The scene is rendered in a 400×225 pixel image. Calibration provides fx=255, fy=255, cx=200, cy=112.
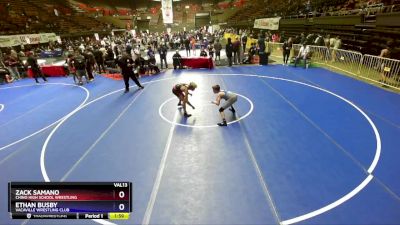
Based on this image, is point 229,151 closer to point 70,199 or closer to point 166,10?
point 70,199

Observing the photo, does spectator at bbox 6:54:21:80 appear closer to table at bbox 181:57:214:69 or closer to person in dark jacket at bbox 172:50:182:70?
person in dark jacket at bbox 172:50:182:70

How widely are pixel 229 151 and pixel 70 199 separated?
500cm

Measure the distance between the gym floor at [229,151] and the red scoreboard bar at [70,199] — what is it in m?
1.86

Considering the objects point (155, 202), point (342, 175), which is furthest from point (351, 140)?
point (155, 202)

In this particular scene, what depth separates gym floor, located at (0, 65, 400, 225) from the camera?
5.60m

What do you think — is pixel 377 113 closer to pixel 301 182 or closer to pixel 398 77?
pixel 398 77

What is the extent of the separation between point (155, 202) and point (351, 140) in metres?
6.36

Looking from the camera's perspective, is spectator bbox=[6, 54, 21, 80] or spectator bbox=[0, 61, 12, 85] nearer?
spectator bbox=[0, 61, 12, 85]

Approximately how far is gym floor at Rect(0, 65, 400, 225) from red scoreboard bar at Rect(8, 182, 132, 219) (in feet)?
6.09

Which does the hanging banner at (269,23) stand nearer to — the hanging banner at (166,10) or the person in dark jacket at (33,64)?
the hanging banner at (166,10)

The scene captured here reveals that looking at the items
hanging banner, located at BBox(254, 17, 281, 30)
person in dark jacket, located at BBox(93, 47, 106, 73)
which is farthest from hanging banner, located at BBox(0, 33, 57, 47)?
hanging banner, located at BBox(254, 17, 281, 30)

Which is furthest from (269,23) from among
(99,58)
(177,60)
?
(99,58)

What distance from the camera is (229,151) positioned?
7.85 m

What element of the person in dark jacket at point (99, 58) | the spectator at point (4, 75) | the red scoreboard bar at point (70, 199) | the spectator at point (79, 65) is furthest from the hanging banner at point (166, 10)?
the red scoreboard bar at point (70, 199)
